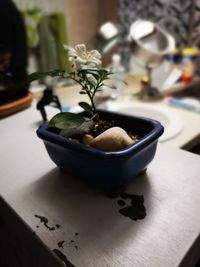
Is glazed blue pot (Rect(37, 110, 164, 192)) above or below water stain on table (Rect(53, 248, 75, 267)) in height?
above

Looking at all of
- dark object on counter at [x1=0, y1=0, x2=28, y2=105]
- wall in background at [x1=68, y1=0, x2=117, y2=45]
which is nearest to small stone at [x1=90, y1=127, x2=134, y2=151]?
dark object on counter at [x1=0, y1=0, x2=28, y2=105]

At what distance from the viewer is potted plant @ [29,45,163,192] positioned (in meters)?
0.37

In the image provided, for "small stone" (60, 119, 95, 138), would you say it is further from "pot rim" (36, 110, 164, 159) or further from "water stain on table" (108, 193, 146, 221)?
"water stain on table" (108, 193, 146, 221)

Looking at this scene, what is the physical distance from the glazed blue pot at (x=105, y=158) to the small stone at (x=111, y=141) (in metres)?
0.02

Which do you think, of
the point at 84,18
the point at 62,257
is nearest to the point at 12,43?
the point at 84,18

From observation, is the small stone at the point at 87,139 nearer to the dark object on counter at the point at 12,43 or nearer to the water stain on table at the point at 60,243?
the water stain on table at the point at 60,243

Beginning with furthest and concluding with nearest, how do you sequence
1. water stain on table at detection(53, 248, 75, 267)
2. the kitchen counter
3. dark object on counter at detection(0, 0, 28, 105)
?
1. dark object on counter at detection(0, 0, 28, 105)
2. the kitchen counter
3. water stain on table at detection(53, 248, 75, 267)

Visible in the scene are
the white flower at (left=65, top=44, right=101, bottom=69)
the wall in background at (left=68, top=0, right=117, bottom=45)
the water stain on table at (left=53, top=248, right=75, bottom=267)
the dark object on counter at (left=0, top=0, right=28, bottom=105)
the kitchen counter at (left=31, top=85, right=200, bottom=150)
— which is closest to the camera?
the water stain on table at (left=53, top=248, right=75, bottom=267)

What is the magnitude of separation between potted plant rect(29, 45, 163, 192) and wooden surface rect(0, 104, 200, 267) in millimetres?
37

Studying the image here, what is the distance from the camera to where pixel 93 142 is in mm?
397

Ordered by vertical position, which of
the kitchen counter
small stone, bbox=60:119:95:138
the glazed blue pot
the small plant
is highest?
the small plant

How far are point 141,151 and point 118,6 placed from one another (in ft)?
4.65

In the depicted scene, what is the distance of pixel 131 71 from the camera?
153 cm

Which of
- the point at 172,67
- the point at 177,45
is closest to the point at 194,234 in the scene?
the point at 172,67
